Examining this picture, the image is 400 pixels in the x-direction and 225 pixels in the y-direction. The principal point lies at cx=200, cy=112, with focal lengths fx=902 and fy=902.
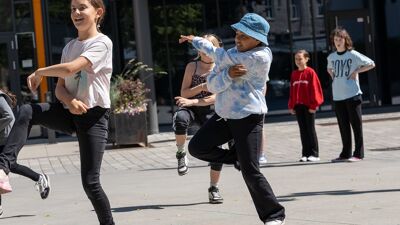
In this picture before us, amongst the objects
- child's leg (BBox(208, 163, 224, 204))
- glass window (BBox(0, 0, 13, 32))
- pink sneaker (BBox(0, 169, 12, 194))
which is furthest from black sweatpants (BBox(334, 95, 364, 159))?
glass window (BBox(0, 0, 13, 32))

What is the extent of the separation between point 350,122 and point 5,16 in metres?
11.1

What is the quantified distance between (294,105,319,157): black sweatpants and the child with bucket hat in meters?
5.95

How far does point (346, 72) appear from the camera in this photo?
12.3m

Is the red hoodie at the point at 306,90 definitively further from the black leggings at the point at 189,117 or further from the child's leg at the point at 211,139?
the child's leg at the point at 211,139

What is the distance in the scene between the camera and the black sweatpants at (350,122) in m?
12.3

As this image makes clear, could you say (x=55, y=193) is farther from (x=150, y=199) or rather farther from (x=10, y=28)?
(x=10, y=28)

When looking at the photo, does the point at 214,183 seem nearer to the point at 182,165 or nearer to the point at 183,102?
the point at 182,165

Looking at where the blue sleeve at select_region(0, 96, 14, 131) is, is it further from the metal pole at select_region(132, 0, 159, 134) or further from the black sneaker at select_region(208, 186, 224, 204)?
the metal pole at select_region(132, 0, 159, 134)

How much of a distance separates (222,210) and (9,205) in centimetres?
276

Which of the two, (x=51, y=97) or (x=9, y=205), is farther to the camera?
(x=51, y=97)

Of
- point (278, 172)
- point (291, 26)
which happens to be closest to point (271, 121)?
point (291, 26)

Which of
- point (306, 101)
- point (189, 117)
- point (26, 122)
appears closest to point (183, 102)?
point (189, 117)

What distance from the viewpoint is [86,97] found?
21.2 ft

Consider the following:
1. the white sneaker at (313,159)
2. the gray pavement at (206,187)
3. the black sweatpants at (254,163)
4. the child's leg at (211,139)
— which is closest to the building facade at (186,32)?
the gray pavement at (206,187)
